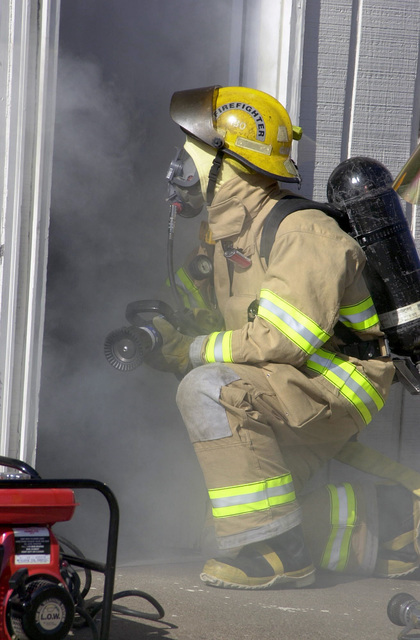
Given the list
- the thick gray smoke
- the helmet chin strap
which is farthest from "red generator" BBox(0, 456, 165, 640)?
the thick gray smoke

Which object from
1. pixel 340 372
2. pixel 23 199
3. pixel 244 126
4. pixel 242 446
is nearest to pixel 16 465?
pixel 242 446

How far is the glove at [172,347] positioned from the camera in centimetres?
314

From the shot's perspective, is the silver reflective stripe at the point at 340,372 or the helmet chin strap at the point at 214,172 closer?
the silver reflective stripe at the point at 340,372

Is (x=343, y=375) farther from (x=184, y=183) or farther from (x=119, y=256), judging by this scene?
(x=119, y=256)

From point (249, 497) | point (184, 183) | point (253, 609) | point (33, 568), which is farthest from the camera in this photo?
point (184, 183)

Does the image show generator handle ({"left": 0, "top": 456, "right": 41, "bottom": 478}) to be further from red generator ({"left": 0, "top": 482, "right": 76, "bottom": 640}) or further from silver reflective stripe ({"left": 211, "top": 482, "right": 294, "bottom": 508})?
silver reflective stripe ({"left": 211, "top": 482, "right": 294, "bottom": 508})

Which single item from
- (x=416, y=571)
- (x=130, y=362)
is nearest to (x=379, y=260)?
(x=130, y=362)

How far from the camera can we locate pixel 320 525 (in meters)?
3.16

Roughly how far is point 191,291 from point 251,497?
105 cm

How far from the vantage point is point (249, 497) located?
2814 mm

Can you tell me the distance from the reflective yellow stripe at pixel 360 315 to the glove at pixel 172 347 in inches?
24.1

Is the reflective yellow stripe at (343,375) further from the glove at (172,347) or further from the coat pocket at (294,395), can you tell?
the glove at (172,347)

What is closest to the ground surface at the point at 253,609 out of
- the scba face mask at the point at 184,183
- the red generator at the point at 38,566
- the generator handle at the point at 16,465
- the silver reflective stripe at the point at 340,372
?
the red generator at the point at 38,566

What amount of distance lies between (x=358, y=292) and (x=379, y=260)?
199 millimetres
